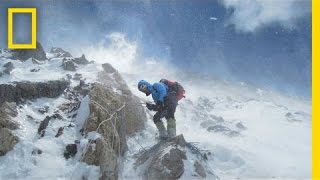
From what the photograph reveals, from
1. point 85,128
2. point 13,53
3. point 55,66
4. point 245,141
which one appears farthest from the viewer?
point 13,53

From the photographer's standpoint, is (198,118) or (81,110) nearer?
(81,110)

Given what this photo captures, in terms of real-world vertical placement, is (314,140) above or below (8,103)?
below

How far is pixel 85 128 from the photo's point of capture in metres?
16.5

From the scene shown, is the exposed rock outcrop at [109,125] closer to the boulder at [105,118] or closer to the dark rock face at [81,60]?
the boulder at [105,118]

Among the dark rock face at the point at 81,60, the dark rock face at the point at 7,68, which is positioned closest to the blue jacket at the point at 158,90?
the dark rock face at the point at 7,68

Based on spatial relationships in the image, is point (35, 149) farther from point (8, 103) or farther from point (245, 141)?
point (245, 141)

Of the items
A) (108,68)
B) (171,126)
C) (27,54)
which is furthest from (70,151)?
(27,54)

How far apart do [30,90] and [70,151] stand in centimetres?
535

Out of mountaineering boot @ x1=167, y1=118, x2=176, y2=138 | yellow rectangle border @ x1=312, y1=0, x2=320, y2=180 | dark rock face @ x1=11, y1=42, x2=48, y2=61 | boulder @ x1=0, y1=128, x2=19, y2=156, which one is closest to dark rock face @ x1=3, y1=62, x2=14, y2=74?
dark rock face @ x1=11, y1=42, x2=48, y2=61

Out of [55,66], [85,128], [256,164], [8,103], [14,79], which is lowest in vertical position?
[256,164]

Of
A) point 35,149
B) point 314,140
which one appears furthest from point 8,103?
point 314,140

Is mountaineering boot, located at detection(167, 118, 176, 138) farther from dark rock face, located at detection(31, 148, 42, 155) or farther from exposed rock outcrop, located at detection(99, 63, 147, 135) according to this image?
dark rock face, located at detection(31, 148, 42, 155)

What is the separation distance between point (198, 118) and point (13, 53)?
1385 cm

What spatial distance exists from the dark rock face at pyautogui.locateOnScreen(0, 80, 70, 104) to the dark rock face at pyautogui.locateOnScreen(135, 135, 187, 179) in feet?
22.1
